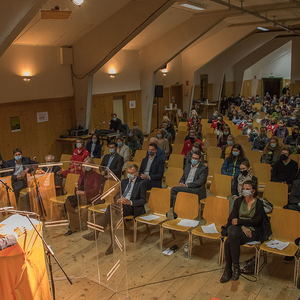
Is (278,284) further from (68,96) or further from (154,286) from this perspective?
(68,96)

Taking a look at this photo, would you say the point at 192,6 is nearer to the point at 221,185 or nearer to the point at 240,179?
the point at 221,185

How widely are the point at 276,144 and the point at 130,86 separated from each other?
27.7 feet

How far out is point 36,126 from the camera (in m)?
11.7

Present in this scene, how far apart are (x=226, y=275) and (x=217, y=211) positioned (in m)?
1.01

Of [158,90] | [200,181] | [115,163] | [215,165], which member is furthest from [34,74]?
[200,181]

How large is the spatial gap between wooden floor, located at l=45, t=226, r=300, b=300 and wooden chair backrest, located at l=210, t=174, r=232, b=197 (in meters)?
1.01

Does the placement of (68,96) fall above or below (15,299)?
above

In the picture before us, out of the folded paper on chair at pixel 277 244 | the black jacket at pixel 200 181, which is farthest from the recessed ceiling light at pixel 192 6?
the folded paper on chair at pixel 277 244

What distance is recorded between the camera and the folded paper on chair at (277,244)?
4.84 m

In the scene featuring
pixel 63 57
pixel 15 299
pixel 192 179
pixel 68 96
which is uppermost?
pixel 63 57

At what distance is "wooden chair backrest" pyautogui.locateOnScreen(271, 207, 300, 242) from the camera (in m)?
5.03

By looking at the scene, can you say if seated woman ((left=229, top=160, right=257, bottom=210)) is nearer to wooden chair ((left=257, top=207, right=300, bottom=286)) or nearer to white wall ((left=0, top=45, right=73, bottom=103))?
wooden chair ((left=257, top=207, right=300, bottom=286))

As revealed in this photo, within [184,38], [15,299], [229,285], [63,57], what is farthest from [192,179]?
[184,38]

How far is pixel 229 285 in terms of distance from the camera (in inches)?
192
